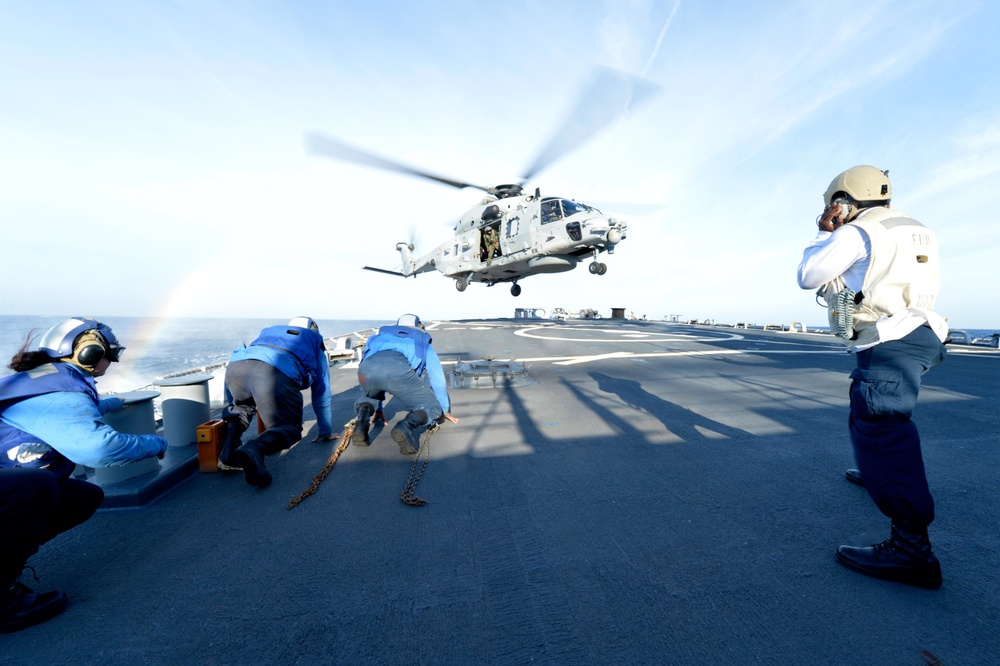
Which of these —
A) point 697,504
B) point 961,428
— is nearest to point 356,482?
point 697,504

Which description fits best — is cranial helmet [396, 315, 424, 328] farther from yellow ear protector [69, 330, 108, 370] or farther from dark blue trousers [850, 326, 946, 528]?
dark blue trousers [850, 326, 946, 528]

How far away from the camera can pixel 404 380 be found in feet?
14.5

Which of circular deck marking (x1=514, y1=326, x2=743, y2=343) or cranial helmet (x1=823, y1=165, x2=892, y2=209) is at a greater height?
cranial helmet (x1=823, y1=165, x2=892, y2=209)

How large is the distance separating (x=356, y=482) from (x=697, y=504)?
291cm

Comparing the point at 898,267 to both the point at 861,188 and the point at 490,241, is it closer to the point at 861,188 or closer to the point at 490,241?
the point at 861,188

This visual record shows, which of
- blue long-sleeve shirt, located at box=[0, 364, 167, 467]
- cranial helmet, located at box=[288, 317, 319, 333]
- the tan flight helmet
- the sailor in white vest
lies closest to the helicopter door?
cranial helmet, located at box=[288, 317, 319, 333]

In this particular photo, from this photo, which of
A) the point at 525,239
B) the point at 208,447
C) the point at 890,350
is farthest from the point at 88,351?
the point at 525,239

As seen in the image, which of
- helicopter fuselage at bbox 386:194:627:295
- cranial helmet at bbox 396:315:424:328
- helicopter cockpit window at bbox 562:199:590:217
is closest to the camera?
cranial helmet at bbox 396:315:424:328

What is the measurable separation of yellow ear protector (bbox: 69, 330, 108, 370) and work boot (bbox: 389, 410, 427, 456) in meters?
2.27

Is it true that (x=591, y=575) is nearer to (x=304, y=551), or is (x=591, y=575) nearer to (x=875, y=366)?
(x=304, y=551)

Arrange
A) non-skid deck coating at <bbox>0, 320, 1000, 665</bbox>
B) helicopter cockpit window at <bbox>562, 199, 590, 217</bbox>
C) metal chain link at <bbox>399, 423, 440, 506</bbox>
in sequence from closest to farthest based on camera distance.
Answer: non-skid deck coating at <bbox>0, 320, 1000, 665</bbox>
metal chain link at <bbox>399, 423, 440, 506</bbox>
helicopter cockpit window at <bbox>562, 199, 590, 217</bbox>

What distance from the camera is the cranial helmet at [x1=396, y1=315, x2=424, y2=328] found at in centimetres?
502

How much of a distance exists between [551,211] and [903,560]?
12.1 metres

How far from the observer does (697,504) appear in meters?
3.00
